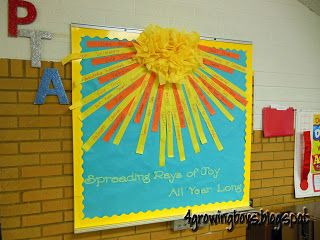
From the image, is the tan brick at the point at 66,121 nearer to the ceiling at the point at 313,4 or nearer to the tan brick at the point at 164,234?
the tan brick at the point at 164,234

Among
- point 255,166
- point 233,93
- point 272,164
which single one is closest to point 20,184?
point 233,93

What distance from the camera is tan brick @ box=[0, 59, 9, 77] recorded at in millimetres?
1336

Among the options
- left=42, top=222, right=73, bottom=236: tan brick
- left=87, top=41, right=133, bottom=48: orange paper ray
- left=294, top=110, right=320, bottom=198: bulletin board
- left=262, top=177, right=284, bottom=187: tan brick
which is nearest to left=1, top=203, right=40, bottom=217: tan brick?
left=42, top=222, right=73, bottom=236: tan brick

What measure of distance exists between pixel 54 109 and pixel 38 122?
10cm

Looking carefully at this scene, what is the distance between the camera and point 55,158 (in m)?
1.44

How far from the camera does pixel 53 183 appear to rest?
1.45 m

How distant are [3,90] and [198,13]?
46.4 inches

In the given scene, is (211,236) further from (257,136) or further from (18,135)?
(18,135)

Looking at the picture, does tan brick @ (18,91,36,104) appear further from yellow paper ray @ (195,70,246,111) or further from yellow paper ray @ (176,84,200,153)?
yellow paper ray @ (195,70,246,111)

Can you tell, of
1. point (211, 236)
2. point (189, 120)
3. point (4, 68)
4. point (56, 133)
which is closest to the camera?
point (4, 68)

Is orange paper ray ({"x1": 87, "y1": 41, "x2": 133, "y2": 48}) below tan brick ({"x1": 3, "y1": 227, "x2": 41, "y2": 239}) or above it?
above

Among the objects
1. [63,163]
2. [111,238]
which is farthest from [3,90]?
[111,238]

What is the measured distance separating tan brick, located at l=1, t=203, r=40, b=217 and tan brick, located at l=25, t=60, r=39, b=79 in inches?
26.0

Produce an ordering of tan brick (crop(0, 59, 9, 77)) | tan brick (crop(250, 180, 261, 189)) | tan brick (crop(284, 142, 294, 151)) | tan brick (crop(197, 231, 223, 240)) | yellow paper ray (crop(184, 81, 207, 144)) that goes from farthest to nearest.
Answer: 1. tan brick (crop(284, 142, 294, 151))
2. tan brick (crop(250, 180, 261, 189))
3. tan brick (crop(197, 231, 223, 240))
4. yellow paper ray (crop(184, 81, 207, 144))
5. tan brick (crop(0, 59, 9, 77))
